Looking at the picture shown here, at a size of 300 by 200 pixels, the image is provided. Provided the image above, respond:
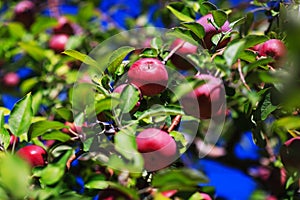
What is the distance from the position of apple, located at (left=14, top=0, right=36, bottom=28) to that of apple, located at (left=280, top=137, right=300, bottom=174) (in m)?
1.66

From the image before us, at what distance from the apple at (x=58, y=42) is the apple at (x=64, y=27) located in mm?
72

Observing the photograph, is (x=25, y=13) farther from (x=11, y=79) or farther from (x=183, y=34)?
(x=183, y=34)

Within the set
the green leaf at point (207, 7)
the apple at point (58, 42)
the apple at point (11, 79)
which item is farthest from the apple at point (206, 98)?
the apple at point (11, 79)

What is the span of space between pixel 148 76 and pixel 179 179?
28 centimetres

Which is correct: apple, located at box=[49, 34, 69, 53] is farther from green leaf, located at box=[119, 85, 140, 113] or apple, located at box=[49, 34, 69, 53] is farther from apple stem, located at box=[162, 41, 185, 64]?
green leaf, located at box=[119, 85, 140, 113]

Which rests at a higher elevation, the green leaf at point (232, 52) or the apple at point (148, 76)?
the green leaf at point (232, 52)

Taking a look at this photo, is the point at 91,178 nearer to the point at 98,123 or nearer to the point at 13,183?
the point at 98,123

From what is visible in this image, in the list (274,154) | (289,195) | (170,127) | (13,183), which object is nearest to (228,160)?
(274,154)

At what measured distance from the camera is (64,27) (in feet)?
7.98

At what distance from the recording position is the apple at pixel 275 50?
3.52 feet

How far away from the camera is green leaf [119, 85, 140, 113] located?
101cm

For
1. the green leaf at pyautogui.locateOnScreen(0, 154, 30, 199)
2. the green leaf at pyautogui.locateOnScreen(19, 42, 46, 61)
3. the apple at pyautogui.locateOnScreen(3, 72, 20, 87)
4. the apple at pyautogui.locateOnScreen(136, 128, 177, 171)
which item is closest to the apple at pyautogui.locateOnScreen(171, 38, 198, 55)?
the apple at pyautogui.locateOnScreen(136, 128, 177, 171)

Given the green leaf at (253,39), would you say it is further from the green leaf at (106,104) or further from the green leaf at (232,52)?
the green leaf at (106,104)

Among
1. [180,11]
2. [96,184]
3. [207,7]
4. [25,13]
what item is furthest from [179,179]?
[25,13]
